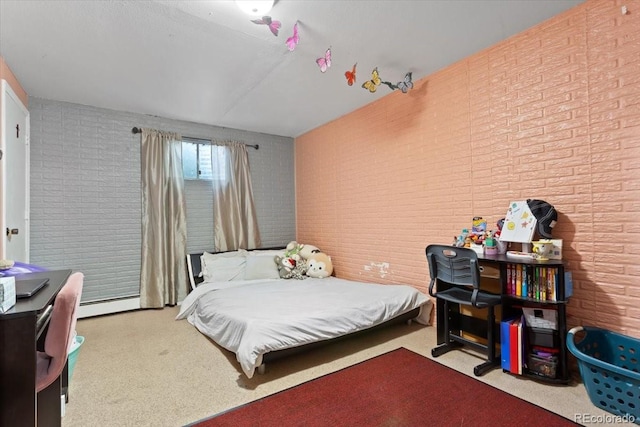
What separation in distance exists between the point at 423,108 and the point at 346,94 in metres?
0.90

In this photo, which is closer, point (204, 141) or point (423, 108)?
point (423, 108)

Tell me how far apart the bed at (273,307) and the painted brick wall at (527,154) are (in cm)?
52

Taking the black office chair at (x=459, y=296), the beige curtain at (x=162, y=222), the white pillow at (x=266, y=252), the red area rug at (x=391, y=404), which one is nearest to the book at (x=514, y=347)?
the black office chair at (x=459, y=296)

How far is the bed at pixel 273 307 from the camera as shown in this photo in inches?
87.5

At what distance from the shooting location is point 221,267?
390cm

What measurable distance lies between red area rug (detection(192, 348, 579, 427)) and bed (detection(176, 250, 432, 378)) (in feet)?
1.00

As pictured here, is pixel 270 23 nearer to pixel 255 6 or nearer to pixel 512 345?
pixel 255 6

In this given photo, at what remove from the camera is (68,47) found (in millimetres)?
2449

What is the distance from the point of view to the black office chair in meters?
2.21

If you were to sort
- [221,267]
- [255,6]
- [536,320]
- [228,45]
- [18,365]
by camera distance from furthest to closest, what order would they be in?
1. [221,267]
2. [228,45]
3. [536,320]
4. [255,6]
5. [18,365]

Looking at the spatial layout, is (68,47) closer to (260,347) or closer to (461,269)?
(260,347)

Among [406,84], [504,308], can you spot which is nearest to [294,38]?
[406,84]

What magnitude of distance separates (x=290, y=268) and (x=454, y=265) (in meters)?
2.21

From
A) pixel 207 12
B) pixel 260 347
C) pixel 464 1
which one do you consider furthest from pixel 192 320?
pixel 464 1
